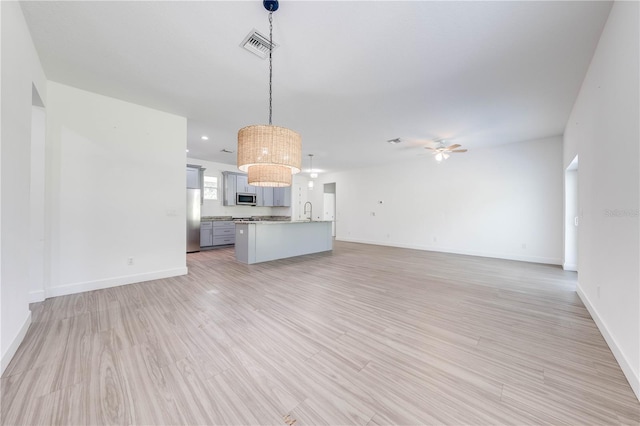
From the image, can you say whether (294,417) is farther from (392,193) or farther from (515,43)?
(392,193)

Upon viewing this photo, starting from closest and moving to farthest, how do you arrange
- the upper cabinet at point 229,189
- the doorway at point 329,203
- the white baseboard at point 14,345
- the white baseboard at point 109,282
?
the white baseboard at point 14,345 → the white baseboard at point 109,282 → the upper cabinet at point 229,189 → the doorway at point 329,203

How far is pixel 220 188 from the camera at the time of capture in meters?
7.77

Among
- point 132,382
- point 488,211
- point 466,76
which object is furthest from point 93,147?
point 488,211

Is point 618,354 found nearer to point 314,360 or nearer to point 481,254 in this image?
point 314,360

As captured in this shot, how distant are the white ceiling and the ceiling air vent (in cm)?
6

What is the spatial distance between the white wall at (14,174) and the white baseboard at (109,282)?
100cm

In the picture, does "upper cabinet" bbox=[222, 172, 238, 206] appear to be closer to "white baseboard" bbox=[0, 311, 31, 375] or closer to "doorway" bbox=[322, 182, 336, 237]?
"doorway" bbox=[322, 182, 336, 237]

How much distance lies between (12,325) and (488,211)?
7795mm

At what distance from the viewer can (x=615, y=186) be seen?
1.86 metres

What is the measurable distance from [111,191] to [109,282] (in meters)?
1.30

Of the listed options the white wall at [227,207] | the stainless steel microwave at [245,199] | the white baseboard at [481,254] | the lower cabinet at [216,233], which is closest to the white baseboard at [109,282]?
the lower cabinet at [216,233]

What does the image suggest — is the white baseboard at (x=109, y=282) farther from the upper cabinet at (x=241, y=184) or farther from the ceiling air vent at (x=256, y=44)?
the upper cabinet at (x=241, y=184)

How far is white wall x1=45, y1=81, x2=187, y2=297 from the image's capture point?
3.07 m

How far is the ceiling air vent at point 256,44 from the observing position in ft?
7.09
